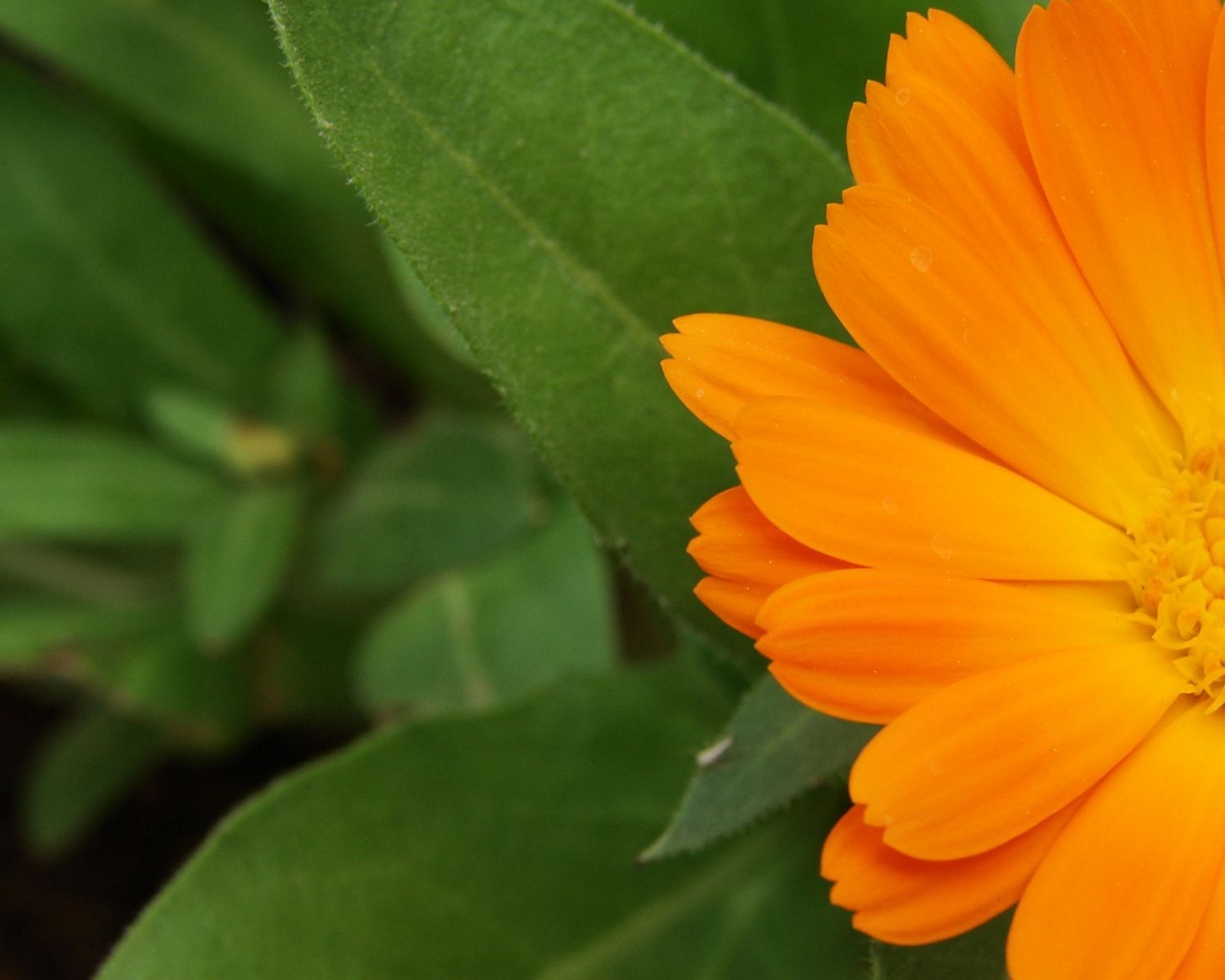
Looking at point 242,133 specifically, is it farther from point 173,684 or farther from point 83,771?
point 83,771

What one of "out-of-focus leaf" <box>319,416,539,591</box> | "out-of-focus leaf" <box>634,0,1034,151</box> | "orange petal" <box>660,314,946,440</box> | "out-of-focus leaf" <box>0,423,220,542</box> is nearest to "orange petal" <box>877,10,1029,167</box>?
"orange petal" <box>660,314,946,440</box>

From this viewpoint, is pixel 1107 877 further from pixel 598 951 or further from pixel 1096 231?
pixel 598 951

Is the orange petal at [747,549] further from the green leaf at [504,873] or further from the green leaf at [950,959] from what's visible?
the green leaf at [504,873]

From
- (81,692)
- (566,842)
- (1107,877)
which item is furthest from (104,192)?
(1107,877)

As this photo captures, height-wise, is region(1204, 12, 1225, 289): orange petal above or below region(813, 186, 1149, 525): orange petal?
above

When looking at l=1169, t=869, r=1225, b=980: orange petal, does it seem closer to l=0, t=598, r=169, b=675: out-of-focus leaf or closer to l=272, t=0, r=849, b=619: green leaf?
l=272, t=0, r=849, b=619: green leaf

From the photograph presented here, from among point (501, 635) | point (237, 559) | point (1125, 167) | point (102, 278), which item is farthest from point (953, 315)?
point (102, 278)
